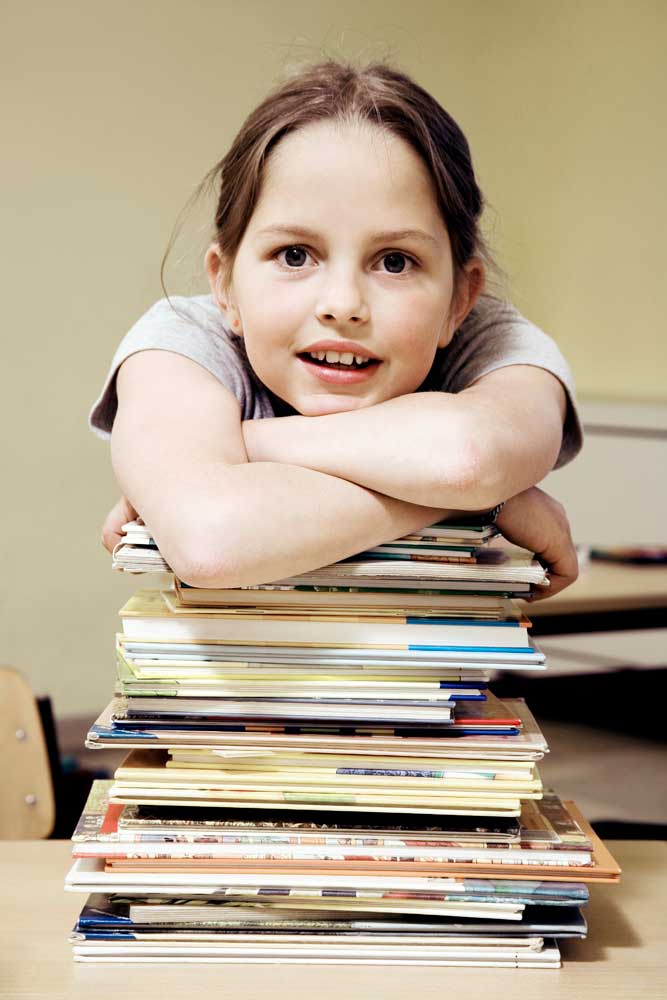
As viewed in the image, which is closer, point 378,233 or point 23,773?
point 378,233

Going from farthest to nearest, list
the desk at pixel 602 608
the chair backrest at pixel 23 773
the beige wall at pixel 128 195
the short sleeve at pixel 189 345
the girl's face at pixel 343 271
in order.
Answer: the beige wall at pixel 128 195
the desk at pixel 602 608
the chair backrest at pixel 23 773
the short sleeve at pixel 189 345
the girl's face at pixel 343 271

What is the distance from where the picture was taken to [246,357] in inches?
41.9

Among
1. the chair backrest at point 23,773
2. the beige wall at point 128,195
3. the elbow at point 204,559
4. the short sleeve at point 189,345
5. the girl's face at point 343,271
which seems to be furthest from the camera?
the beige wall at point 128,195

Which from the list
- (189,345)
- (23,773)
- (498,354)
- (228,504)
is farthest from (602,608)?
(228,504)

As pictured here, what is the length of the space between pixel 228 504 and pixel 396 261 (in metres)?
0.26

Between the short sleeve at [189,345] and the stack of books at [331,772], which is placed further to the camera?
the short sleeve at [189,345]

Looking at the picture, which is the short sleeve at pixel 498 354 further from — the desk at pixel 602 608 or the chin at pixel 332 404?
the desk at pixel 602 608

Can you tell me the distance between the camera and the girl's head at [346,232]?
2.87 feet

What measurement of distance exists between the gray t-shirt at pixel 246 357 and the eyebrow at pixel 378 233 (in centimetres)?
15

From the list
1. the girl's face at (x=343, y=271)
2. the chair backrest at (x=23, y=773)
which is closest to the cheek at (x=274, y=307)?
the girl's face at (x=343, y=271)

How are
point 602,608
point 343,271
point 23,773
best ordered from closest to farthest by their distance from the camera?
point 343,271, point 23,773, point 602,608

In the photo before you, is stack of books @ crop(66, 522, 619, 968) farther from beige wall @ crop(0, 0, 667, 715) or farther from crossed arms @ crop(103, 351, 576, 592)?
beige wall @ crop(0, 0, 667, 715)

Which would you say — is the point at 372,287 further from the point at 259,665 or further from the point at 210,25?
the point at 210,25

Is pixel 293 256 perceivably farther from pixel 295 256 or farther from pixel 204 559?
pixel 204 559
